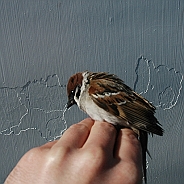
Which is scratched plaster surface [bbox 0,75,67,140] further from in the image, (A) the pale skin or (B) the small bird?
(A) the pale skin

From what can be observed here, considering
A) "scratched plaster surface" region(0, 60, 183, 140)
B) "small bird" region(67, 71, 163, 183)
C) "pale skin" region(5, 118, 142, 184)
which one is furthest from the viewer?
"scratched plaster surface" region(0, 60, 183, 140)

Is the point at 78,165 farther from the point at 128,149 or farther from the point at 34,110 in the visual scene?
the point at 34,110

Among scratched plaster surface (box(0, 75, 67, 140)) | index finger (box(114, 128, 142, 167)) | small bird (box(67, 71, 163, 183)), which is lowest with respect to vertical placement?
scratched plaster surface (box(0, 75, 67, 140))

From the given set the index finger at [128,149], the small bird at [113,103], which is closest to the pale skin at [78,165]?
the index finger at [128,149]

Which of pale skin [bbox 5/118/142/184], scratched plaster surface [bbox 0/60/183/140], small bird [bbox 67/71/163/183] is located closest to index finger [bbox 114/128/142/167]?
pale skin [bbox 5/118/142/184]

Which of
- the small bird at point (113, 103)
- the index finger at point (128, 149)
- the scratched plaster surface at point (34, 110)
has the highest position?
the index finger at point (128, 149)

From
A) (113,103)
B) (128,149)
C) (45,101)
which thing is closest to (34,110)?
(45,101)

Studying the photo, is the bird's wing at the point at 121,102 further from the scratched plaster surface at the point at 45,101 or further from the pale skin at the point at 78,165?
the scratched plaster surface at the point at 45,101
